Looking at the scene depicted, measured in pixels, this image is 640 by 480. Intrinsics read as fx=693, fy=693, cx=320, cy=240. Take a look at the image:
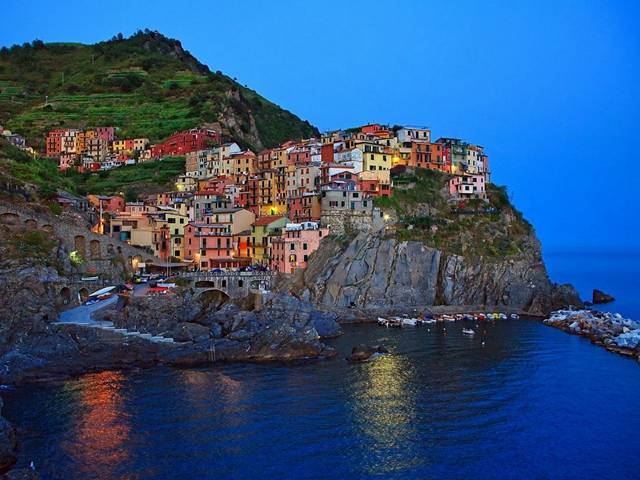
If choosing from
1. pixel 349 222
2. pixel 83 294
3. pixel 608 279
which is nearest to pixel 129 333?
pixel 83 294

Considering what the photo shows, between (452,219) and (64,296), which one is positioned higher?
(452,219)

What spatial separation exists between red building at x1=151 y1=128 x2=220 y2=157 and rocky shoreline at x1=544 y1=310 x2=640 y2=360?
62485 mm

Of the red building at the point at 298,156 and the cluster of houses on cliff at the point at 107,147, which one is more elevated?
the cluster of houses on cliff at the point at 107,147

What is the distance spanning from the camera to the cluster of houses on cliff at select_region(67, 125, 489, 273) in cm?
7544

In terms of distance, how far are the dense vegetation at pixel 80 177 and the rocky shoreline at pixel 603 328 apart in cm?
5506

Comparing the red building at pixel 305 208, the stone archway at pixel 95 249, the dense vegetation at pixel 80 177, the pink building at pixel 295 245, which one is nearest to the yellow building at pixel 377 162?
the red building at pixel 305 208

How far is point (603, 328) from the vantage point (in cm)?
6275

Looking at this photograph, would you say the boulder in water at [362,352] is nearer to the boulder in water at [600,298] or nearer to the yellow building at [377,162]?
the yellow building at [377,162]

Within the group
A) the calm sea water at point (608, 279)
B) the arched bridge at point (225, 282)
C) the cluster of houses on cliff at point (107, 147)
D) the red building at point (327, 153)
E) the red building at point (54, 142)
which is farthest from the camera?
the red building at point (54, 142)

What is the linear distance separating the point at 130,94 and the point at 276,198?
2938 inches

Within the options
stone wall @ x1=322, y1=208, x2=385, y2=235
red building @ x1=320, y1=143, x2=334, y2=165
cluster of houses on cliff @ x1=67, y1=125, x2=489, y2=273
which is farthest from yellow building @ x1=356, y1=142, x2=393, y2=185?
stone wall @ x1=322, y1=208, x2=385, y2=235

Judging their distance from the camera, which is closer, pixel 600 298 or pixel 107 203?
pixel 107 203

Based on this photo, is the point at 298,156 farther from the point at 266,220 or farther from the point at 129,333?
the point at 129,333

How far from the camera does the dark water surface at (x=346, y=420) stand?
3156 cm
